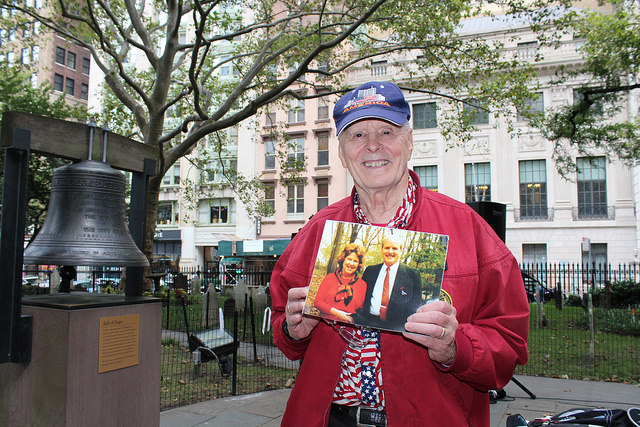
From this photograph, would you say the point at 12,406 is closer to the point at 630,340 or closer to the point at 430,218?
the point at 430,218

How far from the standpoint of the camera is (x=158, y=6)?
50.3ft

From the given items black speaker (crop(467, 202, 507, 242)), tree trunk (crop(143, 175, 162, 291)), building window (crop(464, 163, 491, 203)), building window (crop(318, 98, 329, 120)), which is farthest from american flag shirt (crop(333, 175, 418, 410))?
building window (crop(318, 98, 329, 120))

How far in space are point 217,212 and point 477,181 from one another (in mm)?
22629

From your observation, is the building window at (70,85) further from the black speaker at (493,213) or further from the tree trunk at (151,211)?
the black speaker at (493,213)

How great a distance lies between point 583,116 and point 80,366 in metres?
15.7

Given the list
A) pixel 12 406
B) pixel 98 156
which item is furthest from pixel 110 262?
pixel 12 406

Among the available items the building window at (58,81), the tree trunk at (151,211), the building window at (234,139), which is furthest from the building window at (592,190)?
the building window at (58,81)

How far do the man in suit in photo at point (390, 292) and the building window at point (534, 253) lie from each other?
29.3 metres

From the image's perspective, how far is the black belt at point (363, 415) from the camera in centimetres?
188

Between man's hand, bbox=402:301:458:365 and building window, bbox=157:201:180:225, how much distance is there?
4129cm

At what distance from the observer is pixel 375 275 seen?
1.65 metres

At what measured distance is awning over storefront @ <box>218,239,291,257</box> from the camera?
103 feet

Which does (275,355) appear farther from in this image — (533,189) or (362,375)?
(533,189)

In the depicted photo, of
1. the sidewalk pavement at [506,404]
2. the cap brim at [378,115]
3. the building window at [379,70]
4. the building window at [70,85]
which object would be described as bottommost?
the sidewalk pavement at [506,404]
